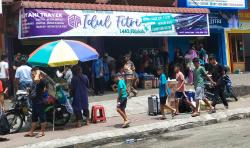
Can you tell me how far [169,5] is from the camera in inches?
938

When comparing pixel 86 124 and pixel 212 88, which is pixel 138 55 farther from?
pixel 86 124

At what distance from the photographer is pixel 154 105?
14.8 metres

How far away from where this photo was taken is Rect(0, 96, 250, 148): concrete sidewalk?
11.3 meters

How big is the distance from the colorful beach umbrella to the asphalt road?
260 cm

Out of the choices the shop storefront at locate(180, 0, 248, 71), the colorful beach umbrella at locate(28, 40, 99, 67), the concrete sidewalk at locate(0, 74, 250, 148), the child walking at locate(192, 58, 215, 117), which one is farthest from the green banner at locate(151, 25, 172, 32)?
the colorful beach umbrella at locate(28, 40, 99, 67)

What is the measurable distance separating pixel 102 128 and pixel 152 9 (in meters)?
9.09

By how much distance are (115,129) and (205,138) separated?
2.56 meters

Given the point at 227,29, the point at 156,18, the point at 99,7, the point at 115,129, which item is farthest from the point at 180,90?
the point at 227,29

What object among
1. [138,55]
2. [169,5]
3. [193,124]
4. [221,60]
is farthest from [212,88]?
[221,60]

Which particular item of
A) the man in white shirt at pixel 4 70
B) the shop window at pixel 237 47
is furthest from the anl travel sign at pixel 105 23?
the shop window at pixel 237 47

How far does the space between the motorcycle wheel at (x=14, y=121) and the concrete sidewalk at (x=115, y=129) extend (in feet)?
1.06

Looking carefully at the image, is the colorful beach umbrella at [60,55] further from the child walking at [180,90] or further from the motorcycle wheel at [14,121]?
the child walking at [180,90]

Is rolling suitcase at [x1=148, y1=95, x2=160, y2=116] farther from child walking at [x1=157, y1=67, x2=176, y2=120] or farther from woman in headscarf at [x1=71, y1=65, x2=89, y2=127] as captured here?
woman in headscarf at [x1=71, y1=65, x2=89, y2=127]

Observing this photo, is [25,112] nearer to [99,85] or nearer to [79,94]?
[79,94]
